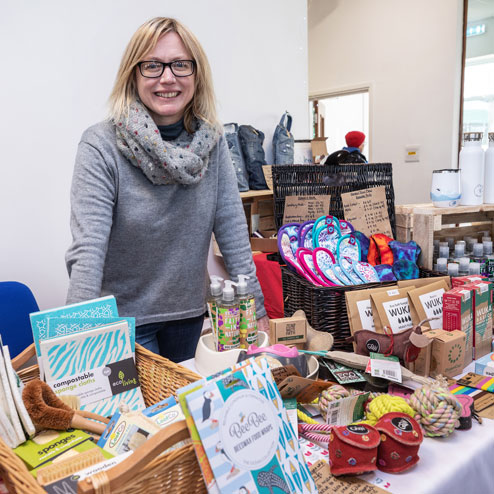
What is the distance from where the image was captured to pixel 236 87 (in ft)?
10.9

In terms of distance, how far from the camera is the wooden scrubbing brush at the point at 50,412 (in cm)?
77

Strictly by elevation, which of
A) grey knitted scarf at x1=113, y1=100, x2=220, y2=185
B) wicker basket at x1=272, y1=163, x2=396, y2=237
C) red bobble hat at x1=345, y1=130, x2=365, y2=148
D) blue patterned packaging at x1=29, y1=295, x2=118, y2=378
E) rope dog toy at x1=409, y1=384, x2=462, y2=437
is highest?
red bobble hat at x1=345, y1=130, x2=365, y2=148

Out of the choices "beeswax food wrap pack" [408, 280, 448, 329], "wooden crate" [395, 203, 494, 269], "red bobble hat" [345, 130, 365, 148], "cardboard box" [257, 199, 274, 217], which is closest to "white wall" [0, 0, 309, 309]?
"cardboard box" [257, 199, 274, 217]

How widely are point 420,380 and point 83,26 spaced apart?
2455 millimetres

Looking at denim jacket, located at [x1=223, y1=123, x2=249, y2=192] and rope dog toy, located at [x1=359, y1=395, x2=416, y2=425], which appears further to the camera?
denim jacket, located at [x1=223, y1=123, x2=249, y2=192]

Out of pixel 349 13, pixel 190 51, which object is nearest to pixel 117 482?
pixel 190 51

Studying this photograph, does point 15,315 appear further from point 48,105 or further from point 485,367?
point 485,367

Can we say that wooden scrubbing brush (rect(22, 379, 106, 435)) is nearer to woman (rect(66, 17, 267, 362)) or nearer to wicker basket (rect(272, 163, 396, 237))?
woman (rect(66, 17, 267, 362))

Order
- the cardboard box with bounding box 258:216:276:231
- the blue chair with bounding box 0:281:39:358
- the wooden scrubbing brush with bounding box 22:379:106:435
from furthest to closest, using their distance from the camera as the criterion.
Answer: the cardboard box with bounding box 258:216:276:231
the blue chair with bounding box 0:281:39:358
the wooden scrubbing brush with bounding box 22:379:106:435

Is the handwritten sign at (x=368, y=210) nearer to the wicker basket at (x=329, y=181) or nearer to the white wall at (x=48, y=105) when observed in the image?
the wicker basket at (x=329, y=181)

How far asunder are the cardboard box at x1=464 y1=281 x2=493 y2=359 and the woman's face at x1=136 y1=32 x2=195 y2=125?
3.42 ft

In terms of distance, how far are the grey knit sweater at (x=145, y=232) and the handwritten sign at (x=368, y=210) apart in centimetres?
52

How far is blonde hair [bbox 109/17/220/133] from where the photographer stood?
130cm

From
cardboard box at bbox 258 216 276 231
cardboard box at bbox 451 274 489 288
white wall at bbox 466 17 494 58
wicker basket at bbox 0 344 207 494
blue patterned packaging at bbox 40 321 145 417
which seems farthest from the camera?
white wall at bbox 466 17 494 58
